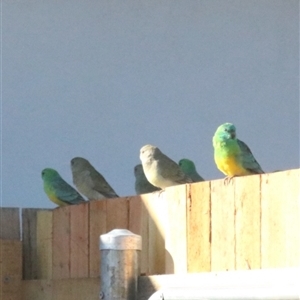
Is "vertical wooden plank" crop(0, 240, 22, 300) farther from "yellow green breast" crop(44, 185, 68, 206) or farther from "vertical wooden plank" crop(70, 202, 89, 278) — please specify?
"yellow green breast" crop(44, 185, 68, 206)

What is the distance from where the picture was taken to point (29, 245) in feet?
17.0

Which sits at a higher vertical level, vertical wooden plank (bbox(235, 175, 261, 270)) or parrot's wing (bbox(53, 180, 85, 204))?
parrot's wing (bbox(53, 180, 85, 204))

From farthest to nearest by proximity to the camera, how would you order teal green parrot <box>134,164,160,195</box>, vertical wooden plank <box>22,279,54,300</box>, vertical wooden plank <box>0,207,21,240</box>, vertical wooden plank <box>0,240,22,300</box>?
teal green parrot <box>134,164,160,195</box>
vertical wooden plank <box>0,207,21,240</box>
vertical wooden plank <box>0,240,22,300</box>
vertical wooden plank <box>22,279,54,300</box>

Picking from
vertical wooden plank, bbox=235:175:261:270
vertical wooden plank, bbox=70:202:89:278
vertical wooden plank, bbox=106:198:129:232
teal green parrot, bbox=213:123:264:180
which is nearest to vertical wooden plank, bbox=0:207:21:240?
vertical wooden plank, bbox=70:202:89:278

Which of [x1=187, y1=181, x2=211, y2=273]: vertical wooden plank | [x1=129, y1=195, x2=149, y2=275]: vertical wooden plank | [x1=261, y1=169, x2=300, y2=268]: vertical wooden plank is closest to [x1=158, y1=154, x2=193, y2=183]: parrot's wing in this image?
[x1=129, y1=195, x2=149, y2=275]: vertical wooden plank

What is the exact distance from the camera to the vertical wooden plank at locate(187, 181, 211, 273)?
3824mm

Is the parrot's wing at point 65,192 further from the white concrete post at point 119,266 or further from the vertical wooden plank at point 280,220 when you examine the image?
the vertical wooden plank at point 280,220

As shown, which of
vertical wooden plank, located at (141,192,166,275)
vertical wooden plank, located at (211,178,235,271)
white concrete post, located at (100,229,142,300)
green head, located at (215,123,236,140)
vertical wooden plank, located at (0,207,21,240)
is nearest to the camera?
white concrete post, located at (100,229,142,300)

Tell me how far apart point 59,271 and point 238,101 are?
2664 mm

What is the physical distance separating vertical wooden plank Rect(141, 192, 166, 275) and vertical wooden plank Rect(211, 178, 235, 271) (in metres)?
0.35

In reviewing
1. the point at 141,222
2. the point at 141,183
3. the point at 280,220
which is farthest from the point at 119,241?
the point at 141,183

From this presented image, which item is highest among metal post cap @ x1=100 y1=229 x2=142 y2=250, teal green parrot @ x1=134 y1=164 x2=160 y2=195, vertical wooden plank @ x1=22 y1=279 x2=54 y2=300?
teal green parrot @ x1=134 y1=164 x2=160 y2=195

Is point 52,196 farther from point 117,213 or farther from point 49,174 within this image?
point 117,213

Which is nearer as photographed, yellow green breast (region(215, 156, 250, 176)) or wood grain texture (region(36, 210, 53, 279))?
wood grain texture (region(36, 210, 53, 279))
